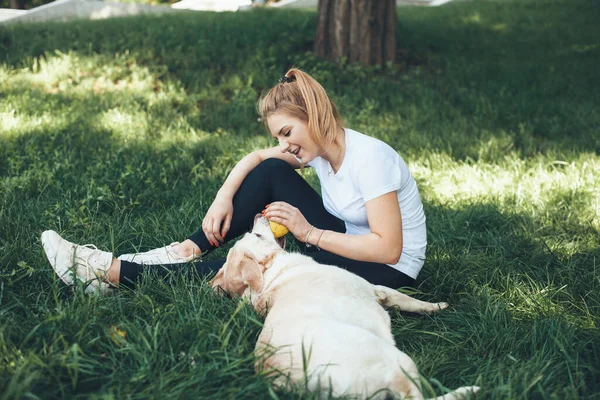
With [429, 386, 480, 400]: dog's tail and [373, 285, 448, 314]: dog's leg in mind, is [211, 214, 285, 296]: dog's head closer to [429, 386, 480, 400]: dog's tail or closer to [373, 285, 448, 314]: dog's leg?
[373, 285, 448, 314]: dog's leg

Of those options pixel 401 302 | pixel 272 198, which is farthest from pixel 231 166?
pixel 401 302

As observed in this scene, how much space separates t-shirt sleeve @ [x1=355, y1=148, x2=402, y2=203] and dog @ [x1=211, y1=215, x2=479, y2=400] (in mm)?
427

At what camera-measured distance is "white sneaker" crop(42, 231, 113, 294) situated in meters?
2.74

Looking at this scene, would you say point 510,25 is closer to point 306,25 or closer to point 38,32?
point 306,25

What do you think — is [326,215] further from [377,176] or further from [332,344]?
[332,344]

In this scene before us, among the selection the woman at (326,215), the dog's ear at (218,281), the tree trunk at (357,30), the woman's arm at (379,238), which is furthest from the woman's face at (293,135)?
the tree trunk at (357,30)

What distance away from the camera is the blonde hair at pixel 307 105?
275 cm

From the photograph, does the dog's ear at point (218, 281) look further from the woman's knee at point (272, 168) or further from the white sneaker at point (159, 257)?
the woman's knee at point (272, 168)

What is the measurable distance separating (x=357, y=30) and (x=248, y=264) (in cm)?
527

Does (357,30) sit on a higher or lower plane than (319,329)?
higher

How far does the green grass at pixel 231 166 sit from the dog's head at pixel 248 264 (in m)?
0.10

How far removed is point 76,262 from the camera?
2.75 metres

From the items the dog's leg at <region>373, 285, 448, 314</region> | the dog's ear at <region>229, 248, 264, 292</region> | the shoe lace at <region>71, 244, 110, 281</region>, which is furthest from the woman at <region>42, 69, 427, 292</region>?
the dog's ear at <region>229, 248, 264, 292</region>

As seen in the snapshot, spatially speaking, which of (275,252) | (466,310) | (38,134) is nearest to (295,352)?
→ (275,252)
